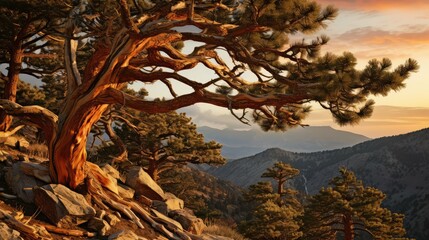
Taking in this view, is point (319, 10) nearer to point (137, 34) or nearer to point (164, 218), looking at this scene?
point (137, 34)

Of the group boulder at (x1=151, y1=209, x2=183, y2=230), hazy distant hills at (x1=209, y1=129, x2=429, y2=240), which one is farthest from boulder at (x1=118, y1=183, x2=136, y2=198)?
hazy distant hills at (x1=209, y1=129, x2=429, y2=240)

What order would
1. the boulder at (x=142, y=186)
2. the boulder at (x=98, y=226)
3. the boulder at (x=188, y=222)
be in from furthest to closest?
the boulder at (x=142, y=186) → the boulder at (x=188, y=222) → the boulder at (x=98, y=226)

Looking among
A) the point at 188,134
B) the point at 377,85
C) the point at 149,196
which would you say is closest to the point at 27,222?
the point at 149,196

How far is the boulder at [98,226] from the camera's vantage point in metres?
9.40

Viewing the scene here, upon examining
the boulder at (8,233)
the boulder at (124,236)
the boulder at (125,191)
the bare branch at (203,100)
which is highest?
the bare branch at (203,100)

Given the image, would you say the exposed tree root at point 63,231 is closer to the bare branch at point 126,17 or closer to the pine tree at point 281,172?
the bare branch at point 126,17

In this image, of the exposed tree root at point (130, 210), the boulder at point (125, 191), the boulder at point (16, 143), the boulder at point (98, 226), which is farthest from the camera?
the boulder at point (16, 143)

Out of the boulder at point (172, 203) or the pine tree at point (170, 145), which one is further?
the pine tree at point (170, 145)

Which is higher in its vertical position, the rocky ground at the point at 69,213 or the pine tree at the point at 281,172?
the pine tree at the point at 281,172

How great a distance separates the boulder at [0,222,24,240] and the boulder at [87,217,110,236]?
1.98 m

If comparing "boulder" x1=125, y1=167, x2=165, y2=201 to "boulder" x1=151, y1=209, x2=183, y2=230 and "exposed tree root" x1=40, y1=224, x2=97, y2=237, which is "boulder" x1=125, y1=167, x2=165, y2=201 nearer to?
"boulder" x1=151, y1=209, x2=183, y2=230

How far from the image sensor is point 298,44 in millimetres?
10422

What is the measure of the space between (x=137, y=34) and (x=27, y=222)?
15.2ft

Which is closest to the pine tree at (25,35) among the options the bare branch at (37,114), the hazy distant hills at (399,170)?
the bare branch at (37,114)
